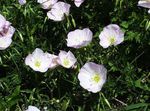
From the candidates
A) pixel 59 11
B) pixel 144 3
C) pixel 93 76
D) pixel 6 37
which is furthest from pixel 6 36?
pixel 144 3

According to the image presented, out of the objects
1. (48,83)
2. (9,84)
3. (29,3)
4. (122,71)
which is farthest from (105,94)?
(29,3)

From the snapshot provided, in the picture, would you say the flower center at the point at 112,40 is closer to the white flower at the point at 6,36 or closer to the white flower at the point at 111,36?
the white flower at the point at 111,36

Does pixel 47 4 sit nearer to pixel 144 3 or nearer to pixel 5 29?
pixel 5 29

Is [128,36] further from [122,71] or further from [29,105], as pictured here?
[29,105]

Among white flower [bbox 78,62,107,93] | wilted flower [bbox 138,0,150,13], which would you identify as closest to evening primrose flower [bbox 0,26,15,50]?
white flower [bbox 78,62,107,93]

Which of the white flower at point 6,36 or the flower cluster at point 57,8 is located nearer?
the white flower at point 6,36

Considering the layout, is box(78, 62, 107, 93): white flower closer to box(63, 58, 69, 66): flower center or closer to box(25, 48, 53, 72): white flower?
Answer: box(63, 58, 69, 66): flower center

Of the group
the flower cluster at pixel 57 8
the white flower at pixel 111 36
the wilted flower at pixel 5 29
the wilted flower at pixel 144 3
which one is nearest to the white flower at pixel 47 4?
the flower cluster at pixel 57 8
